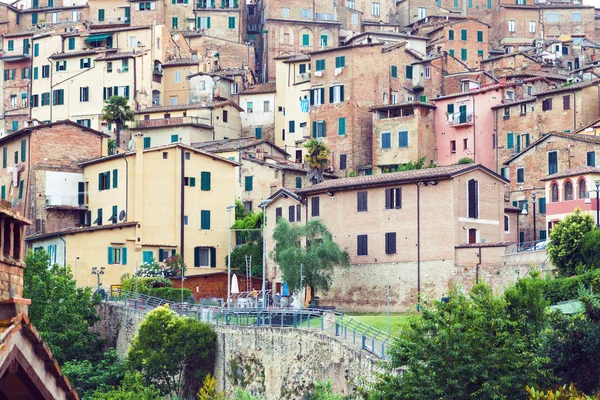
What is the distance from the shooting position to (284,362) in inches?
2143

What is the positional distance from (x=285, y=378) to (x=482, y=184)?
18763mm

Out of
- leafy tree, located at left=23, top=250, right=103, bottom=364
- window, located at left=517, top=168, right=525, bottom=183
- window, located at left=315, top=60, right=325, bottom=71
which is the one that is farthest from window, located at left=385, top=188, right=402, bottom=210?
window, located at left=315, top=60, right=325, bottom=71

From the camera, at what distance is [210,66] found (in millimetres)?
114250

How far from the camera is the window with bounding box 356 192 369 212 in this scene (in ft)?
230

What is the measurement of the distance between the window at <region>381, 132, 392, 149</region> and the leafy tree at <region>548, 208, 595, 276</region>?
32.6m

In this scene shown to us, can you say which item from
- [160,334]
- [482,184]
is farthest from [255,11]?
[160,334]

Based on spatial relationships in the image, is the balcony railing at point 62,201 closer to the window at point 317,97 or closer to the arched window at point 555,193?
the window at point 317,97

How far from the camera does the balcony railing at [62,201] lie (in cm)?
8150

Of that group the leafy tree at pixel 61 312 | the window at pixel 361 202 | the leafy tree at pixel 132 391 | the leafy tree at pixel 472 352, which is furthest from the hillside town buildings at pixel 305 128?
the leafy tree at pixel 472 352

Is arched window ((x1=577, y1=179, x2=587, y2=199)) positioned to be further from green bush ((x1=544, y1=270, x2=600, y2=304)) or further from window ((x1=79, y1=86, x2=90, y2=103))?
window ((x1=79, y1=86, x2=90, y2=103))

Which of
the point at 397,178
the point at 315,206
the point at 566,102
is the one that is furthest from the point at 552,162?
the point at 315,206

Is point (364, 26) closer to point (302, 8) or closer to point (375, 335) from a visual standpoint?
point (302, 8)

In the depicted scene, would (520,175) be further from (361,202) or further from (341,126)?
(341,126)

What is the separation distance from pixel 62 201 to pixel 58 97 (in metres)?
29.1
